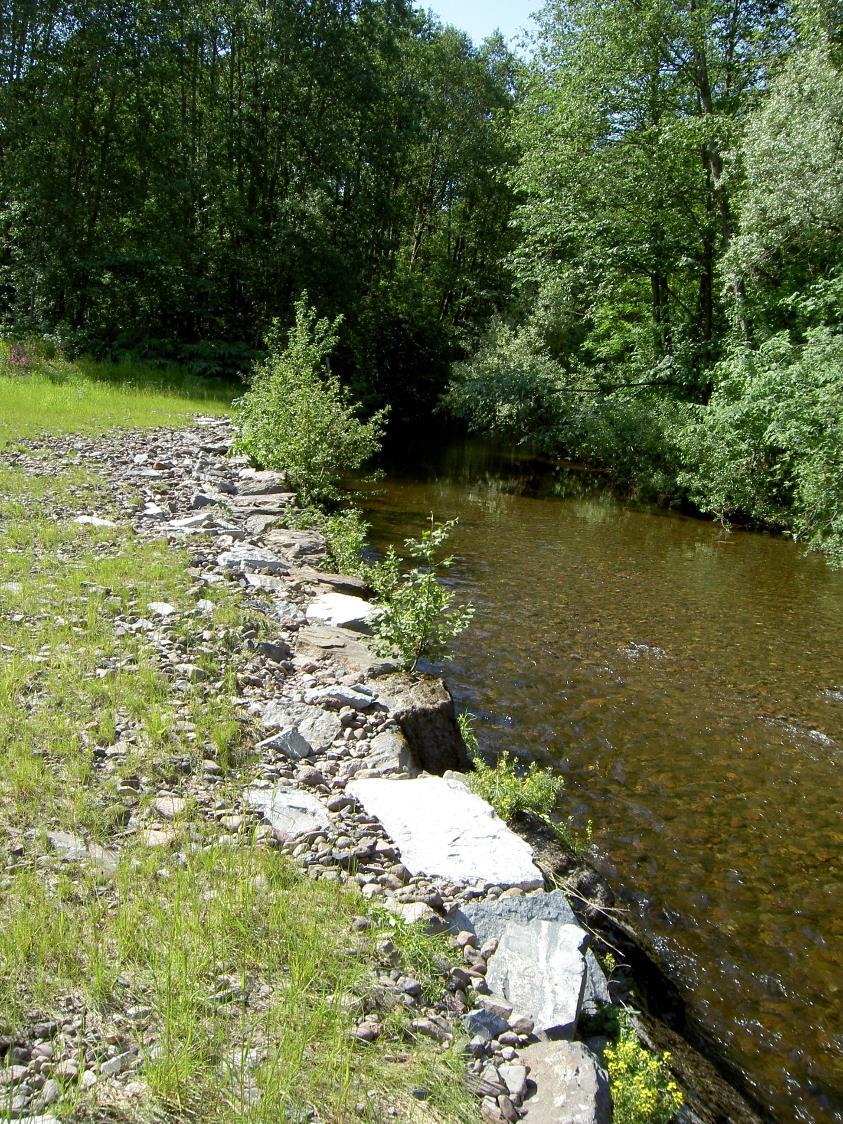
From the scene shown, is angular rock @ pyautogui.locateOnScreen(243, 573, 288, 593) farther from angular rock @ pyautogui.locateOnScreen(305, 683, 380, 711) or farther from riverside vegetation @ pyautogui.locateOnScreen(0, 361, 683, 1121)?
angular rock @ pyautogui.locateOnScreen(305, 683, 380, 711)

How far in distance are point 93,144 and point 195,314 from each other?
216 inches

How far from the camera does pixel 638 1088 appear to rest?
2.52 m

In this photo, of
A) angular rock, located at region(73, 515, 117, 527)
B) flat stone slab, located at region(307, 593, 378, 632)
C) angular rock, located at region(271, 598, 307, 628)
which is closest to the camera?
angular rock, located at region(271, 598, 307, 628)

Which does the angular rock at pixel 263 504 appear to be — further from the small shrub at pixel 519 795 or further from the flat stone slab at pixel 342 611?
the small shrub at pixel 519 795

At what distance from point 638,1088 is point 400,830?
1475mm

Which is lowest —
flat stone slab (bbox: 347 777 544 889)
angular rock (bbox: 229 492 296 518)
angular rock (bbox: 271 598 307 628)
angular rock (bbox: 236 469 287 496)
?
angular rock (bbox: 271 598 307 628)

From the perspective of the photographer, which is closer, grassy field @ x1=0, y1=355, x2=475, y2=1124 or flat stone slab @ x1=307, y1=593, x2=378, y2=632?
grassy field @ x1=0, y1=355, x2=475, y2=1124

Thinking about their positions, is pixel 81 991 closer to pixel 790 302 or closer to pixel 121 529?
pixel 121 529

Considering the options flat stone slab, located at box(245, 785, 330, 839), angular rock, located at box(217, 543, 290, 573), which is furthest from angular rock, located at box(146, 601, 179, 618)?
flat stone slab, located at box(245, 785, 330, 839)

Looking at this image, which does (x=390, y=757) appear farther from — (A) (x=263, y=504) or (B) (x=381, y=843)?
(A) (x=263, y=504)

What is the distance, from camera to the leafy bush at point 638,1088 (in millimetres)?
2492

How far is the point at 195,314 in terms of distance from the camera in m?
25.6

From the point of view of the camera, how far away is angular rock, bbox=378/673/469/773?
4.89 meters

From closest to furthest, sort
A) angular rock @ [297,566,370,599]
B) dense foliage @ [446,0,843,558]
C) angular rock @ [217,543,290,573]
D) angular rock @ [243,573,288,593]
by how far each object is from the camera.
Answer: angular rock @ [243,573,288,593] < angular rock @ [217,543,290,573] < angular rock @ [297,566,370,599] < dense foliage @ [446,0,843,558]
